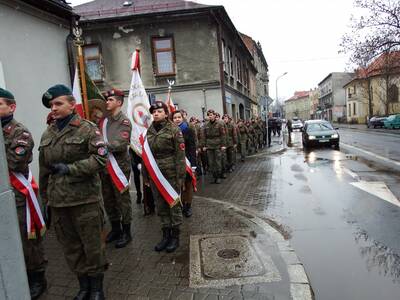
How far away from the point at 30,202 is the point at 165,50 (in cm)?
1610

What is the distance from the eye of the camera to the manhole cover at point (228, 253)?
14.1ft

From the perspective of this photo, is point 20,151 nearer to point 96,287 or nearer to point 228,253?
point 96,287

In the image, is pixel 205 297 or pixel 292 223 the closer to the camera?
pixel 205 297

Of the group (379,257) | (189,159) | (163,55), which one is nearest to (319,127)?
(163,55)

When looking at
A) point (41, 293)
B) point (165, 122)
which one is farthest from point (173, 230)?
point (41, 293)

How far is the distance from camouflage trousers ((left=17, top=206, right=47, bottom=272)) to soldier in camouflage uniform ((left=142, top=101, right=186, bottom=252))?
1.48 m

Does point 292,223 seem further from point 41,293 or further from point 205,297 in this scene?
point 41,293

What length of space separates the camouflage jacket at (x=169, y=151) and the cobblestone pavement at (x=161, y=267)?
0.97m

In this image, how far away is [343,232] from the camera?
5.17 m

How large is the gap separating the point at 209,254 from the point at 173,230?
63cm

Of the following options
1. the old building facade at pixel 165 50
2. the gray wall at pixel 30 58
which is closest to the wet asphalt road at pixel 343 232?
the gray wall at pixel 30 58

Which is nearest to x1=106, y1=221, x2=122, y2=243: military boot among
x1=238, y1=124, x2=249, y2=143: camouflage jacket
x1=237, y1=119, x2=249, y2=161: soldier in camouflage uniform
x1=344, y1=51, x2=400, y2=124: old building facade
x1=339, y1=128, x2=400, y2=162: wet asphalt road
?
x1=237, y1=119, x2=249, y2=161: soldier in camouflage uniform

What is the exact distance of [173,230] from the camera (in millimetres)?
4746

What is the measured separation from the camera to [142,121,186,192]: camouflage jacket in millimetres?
4621
